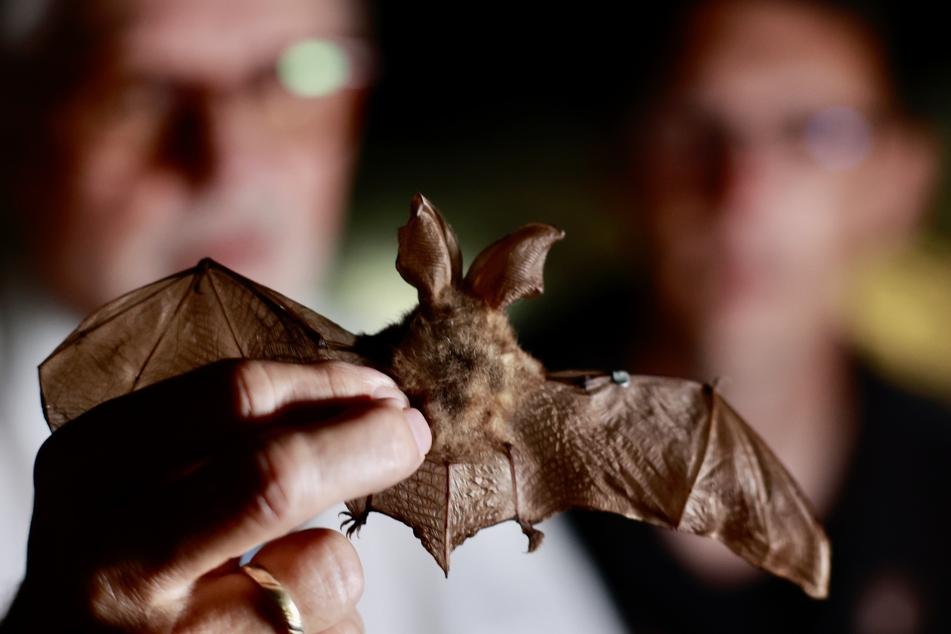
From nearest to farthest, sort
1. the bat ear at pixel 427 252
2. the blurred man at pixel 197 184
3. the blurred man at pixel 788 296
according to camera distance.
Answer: the bat ear at pixel 427 252 < the blurred man at pixel 197 184 < the blurred man at pixel 788 296

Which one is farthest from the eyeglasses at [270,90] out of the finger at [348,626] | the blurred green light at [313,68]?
the finger at [348,626]

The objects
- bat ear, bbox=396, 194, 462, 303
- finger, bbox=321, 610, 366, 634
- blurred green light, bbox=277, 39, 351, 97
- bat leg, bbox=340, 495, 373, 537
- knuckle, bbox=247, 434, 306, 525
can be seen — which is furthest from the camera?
blurred green light, bbox=277, 39, 351, 97

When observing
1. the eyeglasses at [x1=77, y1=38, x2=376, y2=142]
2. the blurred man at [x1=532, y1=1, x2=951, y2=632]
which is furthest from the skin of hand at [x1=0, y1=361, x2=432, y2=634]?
the blurred man at [x1=532, y1=1, x2=951, y2=632]

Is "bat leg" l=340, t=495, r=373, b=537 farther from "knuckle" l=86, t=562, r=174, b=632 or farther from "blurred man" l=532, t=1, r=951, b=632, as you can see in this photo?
"blurred man" l=532, t=1, r=951, b=632

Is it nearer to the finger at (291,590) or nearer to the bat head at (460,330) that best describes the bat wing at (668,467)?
the bat head at (460,330)

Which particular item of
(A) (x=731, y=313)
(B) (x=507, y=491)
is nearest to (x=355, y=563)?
(B) (x=507, y=491)

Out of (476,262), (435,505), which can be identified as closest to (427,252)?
(476,262)
